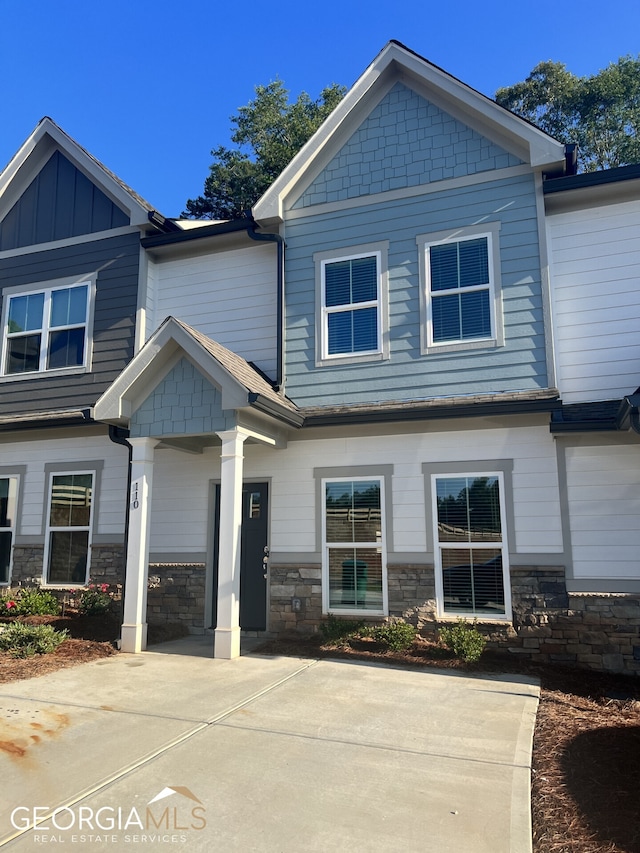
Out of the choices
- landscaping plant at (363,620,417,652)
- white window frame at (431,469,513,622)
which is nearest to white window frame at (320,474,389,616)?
landscaping plant at (363,620,417,652)

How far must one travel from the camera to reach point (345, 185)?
9359mm

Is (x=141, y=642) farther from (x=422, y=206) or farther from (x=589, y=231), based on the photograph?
(x=589, y=231)

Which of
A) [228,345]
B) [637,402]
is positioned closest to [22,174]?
[228,345]

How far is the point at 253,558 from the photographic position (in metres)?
8.99

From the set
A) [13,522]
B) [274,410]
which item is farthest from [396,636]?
[13,522]

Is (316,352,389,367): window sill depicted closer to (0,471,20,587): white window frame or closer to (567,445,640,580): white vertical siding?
(567,445,640,580): white vertical siding

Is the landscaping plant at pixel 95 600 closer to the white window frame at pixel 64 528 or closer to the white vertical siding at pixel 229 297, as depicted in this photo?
the white window frame at pixel 64 528

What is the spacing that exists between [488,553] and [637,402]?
8.92 ft

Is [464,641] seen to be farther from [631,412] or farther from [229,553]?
[631,412]

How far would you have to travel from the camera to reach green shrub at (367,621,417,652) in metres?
7.59

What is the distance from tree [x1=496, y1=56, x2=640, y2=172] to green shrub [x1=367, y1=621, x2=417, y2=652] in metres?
19.6

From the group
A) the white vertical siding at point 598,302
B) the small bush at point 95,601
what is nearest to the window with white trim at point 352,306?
the white vertical siding at point 598,302

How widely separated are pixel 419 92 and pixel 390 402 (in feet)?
15.7

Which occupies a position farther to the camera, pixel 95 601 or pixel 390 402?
pixel 95 601
